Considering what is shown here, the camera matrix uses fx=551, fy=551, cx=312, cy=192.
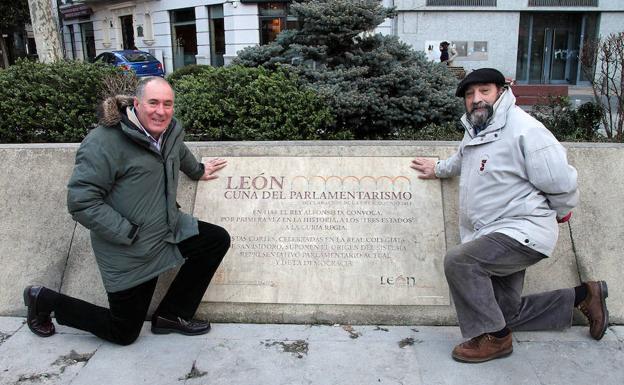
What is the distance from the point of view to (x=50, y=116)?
540 centimetres

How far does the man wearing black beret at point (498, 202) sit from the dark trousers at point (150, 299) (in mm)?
1480

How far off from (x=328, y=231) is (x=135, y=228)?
51.6 inches

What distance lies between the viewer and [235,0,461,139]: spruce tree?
5551 mm

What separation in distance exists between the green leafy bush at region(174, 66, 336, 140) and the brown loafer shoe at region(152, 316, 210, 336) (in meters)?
2.00

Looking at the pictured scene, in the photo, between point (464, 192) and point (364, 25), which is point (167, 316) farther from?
point (364, 25)

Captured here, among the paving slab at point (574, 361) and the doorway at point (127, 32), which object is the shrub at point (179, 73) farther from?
the doorway at point (127, 32)

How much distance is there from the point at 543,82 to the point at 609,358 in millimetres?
21580

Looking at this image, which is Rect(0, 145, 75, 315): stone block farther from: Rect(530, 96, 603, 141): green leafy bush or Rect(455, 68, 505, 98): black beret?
Rect(530, 96, 603, 141): green leafy bush

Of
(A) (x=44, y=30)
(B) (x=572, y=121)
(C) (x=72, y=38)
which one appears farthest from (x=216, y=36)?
(B) (x=572, y=121)

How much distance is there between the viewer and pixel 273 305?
12.2 ft

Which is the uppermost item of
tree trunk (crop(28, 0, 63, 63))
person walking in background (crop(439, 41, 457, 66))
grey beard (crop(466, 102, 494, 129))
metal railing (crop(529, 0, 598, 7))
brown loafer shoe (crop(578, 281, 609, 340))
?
metal railing (crop(529, 0, 598, 7))

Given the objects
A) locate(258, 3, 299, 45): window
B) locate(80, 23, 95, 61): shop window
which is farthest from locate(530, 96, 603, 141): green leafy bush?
locate(80, 23, 95, 61): shop window

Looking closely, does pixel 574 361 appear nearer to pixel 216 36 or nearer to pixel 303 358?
pixel 303 358

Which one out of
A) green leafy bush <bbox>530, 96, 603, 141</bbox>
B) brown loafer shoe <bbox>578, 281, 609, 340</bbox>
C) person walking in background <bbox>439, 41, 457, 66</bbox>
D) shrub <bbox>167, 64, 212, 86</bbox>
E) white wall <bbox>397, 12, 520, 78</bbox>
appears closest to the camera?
brown loafer shoe <bbox>578, 281, 609, 340</bbox>
